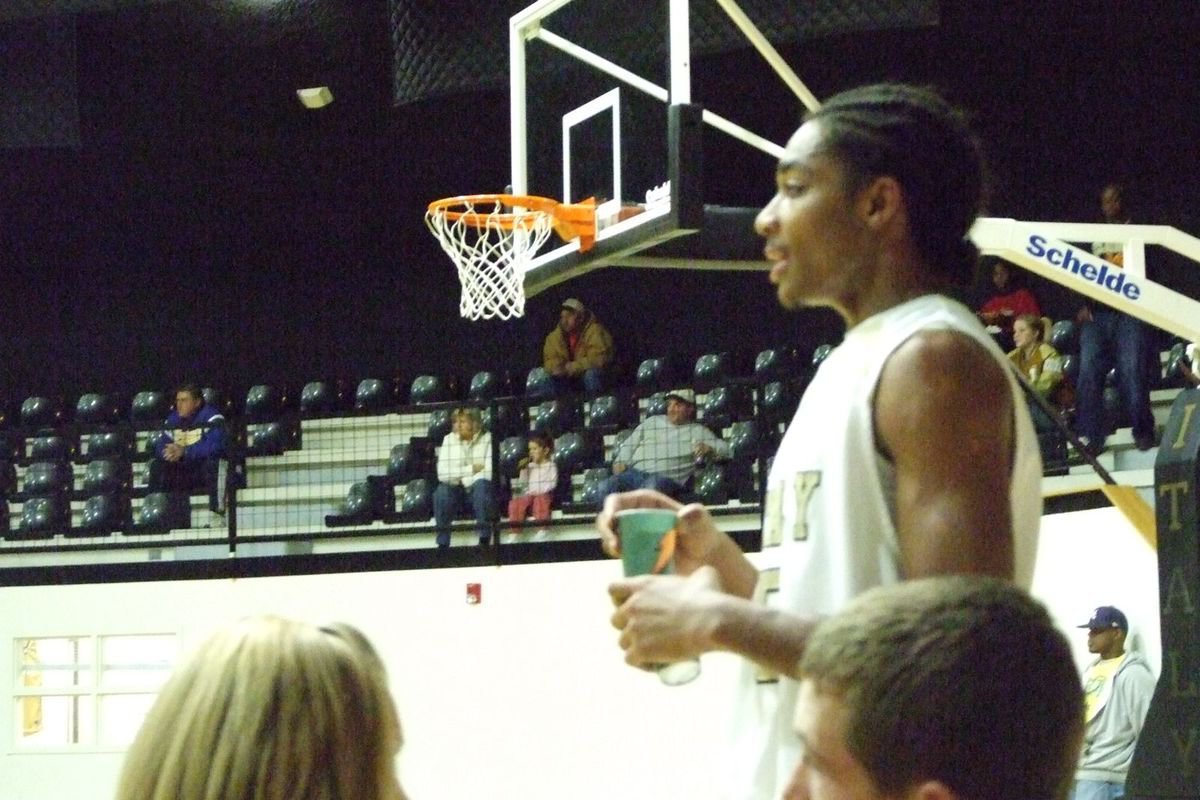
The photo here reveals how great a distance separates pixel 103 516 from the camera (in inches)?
466

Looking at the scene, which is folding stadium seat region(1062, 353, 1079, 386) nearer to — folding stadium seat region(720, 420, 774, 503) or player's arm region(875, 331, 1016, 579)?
folding stadium seat region(720, 420, 774, 503)

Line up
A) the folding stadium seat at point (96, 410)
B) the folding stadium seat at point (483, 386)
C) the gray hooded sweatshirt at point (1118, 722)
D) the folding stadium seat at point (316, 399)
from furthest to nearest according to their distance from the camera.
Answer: the folding stadium seat at point (96, 410) → the folding stadium seat at point (316, 399) → the folding stadium seat at point (483, 386) → the gray hooded sweatshirt at point (1118, 722)

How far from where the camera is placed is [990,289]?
12047mm

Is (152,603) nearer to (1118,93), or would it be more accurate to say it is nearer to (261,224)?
(261,224)

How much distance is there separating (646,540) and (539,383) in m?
10.6

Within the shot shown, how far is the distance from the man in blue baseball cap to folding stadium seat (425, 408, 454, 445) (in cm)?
490

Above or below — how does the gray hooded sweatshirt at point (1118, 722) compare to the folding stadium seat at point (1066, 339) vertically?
below

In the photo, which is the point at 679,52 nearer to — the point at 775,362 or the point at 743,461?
the point at 743,461

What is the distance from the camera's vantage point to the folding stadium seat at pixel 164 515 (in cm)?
1173

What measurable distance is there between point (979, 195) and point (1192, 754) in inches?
131

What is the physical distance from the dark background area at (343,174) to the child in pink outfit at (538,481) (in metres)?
2.55

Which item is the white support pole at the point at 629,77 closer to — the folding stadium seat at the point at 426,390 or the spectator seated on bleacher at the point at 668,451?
the spectator seated on bleacher at the point at 668,451

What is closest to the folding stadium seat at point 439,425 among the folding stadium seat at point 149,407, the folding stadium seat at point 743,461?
the folding stadium seat at point 743,461

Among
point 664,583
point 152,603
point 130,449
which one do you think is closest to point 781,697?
point 664,583
